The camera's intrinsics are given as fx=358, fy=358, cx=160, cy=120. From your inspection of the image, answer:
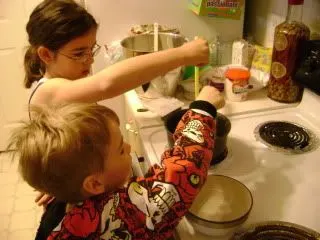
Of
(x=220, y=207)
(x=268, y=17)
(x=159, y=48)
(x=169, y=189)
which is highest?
(x=268, y=17)

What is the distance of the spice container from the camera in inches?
47.1

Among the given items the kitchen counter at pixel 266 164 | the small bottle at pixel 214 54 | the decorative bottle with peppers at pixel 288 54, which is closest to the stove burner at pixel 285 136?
the kitchen counter at pixel 266 164

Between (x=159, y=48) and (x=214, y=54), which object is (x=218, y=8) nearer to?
(x=214, y=54)

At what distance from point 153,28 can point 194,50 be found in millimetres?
515

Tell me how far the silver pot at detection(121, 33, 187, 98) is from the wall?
1.16 ft

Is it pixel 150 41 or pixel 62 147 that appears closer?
pixel 62 147

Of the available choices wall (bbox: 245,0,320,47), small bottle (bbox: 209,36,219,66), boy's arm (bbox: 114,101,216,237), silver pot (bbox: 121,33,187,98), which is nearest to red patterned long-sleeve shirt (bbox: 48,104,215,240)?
boy's arm (bbox: 114,101,216,237)

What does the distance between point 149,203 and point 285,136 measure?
541 millimetres

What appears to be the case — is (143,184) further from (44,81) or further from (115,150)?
(44,81)

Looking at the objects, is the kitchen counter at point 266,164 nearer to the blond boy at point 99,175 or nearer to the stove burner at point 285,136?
the stove burner at point 285,136

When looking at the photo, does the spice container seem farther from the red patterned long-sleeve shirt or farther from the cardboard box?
the red patterned long-sleeve shirt

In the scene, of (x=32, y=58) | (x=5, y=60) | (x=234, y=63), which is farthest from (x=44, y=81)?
(x=5, y=60)

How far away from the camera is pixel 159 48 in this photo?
1350 millimetres

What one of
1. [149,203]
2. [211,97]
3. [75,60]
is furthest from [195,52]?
[149,203]
